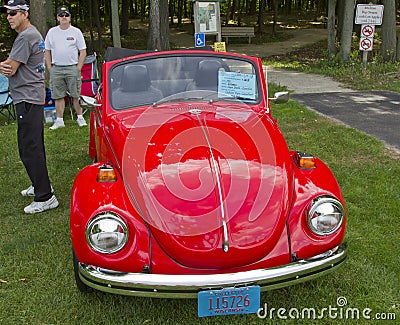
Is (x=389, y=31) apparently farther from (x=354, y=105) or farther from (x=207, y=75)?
(x=207, y=75)

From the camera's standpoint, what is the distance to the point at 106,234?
2.89 metres

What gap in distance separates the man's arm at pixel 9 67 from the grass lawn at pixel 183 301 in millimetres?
1489

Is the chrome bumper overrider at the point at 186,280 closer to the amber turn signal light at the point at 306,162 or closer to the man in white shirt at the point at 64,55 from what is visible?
the amber turn signal light at the point at 306,162

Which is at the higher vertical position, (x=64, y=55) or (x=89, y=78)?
(x=64, y=55)

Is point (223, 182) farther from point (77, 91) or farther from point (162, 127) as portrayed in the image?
point (77, 91)

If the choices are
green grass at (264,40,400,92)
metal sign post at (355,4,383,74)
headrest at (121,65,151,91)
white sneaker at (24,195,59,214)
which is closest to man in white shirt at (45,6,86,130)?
white sneaker at (24,195,59,214)

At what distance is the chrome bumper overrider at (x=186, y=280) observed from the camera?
9.11 ft

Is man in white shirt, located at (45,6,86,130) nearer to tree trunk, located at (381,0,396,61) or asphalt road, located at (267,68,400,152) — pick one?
asphalt road, located at (267,68,400,152)

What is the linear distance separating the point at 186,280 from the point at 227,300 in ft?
0.91

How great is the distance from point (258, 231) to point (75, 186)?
53.6 inches

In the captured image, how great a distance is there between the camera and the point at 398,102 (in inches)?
395

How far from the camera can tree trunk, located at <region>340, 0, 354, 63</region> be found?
1459cm

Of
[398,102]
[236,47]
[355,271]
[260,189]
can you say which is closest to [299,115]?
[398,102]

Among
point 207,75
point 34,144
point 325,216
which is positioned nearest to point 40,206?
point 34,144
